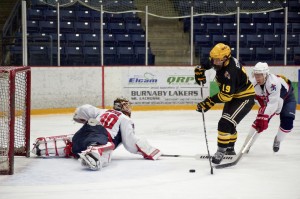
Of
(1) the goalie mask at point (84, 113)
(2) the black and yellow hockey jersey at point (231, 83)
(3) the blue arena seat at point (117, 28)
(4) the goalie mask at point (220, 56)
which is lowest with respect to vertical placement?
(1) the goalie mask at point (84, 113)

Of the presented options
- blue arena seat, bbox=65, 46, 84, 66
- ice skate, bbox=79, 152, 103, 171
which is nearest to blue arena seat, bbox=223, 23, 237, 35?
blue arena seat, bbox=65, 46, 84, 66

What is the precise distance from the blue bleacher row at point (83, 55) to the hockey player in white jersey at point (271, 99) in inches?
196

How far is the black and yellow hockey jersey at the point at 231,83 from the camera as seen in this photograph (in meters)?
5.15

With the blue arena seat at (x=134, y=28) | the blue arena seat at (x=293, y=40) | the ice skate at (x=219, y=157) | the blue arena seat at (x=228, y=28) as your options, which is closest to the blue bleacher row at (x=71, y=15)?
the blue arena seat at (x=134, y=28)

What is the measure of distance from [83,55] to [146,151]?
5416mm

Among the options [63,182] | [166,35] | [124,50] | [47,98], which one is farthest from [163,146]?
[166,35]

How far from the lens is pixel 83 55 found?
10.5 meters

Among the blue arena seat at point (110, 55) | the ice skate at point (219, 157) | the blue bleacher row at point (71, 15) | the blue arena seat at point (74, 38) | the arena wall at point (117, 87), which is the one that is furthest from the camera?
the blue bleacher row at point (71, 15)

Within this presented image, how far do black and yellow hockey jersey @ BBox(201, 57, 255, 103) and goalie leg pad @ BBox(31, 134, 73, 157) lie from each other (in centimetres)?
140

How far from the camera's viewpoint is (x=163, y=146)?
6.39 meters

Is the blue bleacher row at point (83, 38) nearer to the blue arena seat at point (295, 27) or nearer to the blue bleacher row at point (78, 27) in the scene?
the blue bleacher row at point (78, 27)

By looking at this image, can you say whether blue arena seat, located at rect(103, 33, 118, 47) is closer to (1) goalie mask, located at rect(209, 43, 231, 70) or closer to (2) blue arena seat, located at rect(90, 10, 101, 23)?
(2) blue arena seat, located at rect(90, 10, 101, 23)

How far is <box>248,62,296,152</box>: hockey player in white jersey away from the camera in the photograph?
570 cm

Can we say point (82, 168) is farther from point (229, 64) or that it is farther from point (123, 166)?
point (229, 64)
